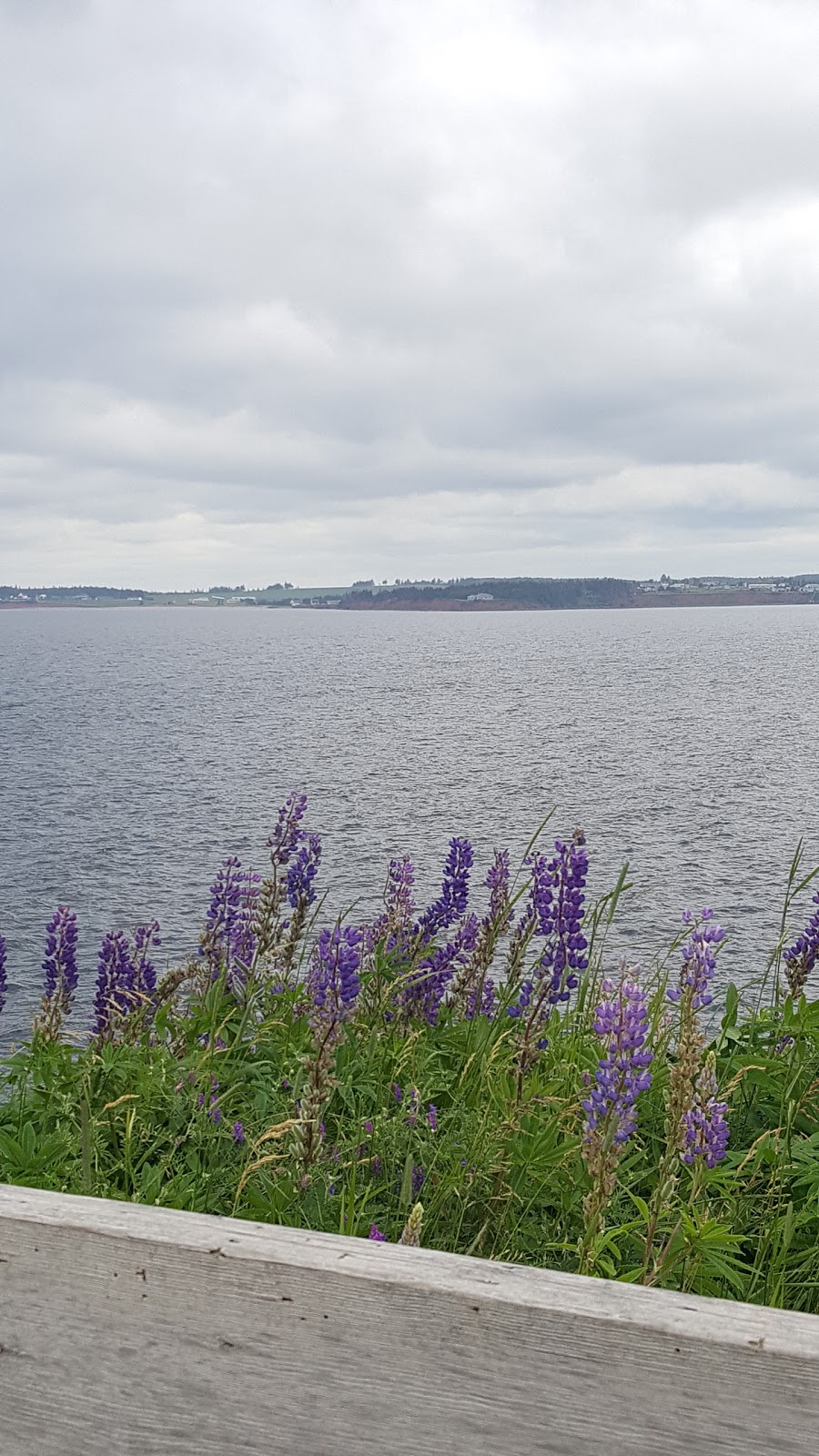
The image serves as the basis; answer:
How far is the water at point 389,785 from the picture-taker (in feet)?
59.4

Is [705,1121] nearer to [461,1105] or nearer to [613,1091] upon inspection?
[613,1091]

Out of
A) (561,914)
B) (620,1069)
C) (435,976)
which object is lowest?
(435,976)

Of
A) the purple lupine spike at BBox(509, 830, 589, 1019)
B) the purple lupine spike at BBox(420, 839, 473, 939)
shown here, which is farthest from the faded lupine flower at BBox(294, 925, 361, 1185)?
the purple lupine spike at BBox(420, 839, 473, 939)

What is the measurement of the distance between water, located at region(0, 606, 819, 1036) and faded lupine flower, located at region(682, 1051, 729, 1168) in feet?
40.3

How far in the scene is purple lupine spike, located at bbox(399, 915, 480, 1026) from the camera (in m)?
3.95

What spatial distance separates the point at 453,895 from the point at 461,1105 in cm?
128

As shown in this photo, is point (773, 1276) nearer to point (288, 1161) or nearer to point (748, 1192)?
point (748, 1192)

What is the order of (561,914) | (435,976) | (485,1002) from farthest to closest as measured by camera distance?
(485,1002)
(435,976)
(561,914)

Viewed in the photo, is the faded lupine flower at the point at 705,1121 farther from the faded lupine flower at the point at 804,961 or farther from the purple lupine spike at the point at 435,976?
the purple lupine spike at the point at 435,976

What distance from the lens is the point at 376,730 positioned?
45.3 meters

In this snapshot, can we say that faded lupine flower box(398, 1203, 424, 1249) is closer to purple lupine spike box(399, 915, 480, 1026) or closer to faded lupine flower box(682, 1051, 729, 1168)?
faded lupine flower box(682, 1051, 729, 1168)

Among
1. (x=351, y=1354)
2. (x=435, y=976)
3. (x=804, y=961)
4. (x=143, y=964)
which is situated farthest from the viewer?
(x=143, y=964)

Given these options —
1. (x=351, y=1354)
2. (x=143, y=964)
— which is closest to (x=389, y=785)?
(x=143, y=964)

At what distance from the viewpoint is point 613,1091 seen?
1.95m
